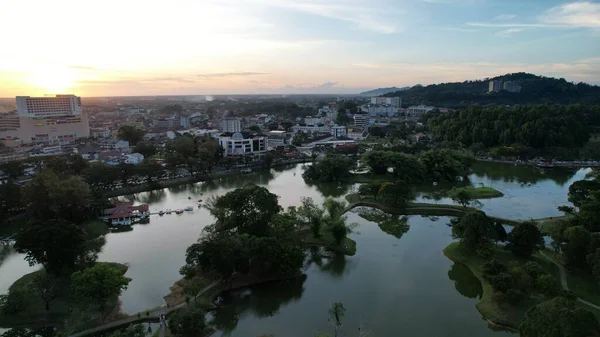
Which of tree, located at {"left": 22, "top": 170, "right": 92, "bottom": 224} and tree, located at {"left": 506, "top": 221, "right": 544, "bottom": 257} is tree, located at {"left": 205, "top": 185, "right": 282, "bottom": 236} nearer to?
tree, located at {"left": 22, "top": 170, "right": 92, "bottom": 224}

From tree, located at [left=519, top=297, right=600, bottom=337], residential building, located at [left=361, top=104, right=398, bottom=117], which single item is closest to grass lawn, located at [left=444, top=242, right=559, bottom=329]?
tree, located at [left=519, top=297, right=600, bottom=337]

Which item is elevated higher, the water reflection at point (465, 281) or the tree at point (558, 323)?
the tree at point (558, 323)

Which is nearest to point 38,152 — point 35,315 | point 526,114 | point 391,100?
point 35,315

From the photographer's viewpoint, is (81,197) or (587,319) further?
(81,197)

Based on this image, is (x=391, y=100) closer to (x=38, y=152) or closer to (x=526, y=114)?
(x=526, y=114)

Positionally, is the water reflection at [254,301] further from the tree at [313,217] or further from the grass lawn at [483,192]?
the grass lawn at [483,192]

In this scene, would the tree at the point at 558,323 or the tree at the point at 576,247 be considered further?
the tree at the point at 576,247

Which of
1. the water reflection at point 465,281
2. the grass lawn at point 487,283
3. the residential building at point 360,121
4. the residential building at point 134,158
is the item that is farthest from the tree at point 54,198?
the residential building at point 360,121
